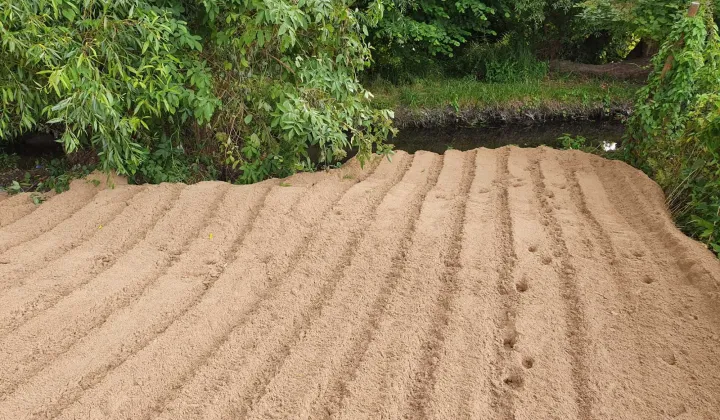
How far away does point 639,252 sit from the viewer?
3.24 metres

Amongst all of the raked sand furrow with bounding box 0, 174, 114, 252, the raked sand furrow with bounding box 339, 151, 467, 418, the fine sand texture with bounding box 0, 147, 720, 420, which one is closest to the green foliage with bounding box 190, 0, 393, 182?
the fine sand texture with bounding box 0, 147, 720, 420

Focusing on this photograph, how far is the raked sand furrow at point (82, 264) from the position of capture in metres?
2.79

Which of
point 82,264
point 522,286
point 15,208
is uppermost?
point 522,286

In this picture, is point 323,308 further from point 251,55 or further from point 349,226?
point 251,55

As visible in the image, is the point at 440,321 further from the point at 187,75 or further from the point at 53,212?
the point at 53,212

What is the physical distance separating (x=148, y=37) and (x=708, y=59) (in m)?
4.49

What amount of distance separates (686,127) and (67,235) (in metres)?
4.77

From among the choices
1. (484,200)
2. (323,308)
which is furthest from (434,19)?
(323,308)

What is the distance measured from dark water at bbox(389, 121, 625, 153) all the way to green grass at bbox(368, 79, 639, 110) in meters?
0.46

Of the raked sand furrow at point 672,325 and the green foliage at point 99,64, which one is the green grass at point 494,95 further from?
the raked sand furrow at point 672,325

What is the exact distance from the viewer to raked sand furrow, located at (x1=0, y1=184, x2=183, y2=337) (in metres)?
2.79

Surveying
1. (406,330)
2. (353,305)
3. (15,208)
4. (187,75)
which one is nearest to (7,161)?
(15,208)

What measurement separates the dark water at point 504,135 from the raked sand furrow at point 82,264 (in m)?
4.64

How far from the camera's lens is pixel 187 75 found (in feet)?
13.2
